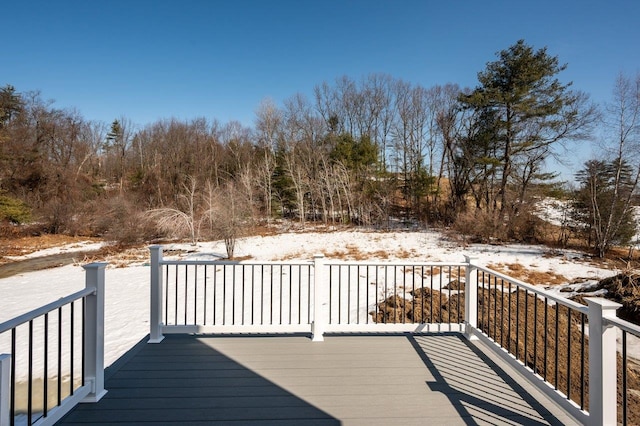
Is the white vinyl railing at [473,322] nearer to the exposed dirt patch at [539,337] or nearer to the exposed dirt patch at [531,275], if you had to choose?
the exposed dirt patch at [539,337]

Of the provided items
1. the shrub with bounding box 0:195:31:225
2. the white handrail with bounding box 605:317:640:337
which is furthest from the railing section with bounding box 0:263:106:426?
the shrub with bounding box 0:195:31:225

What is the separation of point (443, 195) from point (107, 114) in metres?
27.8

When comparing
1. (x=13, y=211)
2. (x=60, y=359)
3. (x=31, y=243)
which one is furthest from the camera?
(x=13, y=211)

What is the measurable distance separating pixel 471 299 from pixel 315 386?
A: 1.99 meters

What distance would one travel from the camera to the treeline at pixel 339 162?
49.6 feet

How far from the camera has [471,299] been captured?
355 centimetres

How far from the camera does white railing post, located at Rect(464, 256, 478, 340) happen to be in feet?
11.4

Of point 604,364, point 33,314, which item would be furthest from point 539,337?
point 33,314

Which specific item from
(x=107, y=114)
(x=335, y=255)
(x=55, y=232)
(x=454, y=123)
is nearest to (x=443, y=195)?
(x=454, y=123)

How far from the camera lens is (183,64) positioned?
16.0 m

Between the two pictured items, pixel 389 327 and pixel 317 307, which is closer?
pixel 317 307

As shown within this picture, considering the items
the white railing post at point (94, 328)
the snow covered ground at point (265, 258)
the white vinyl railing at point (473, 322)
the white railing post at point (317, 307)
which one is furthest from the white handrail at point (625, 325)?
the snow covered ground at point (265, 258)

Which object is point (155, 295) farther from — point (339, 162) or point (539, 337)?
point (339, 162)

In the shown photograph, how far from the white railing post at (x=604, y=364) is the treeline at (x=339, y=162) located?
11542 millimetres
